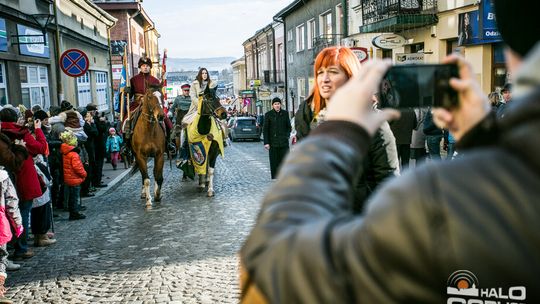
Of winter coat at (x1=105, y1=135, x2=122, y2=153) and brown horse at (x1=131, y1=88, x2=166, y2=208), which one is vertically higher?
brown horse at (x1=131, y1=88, x2=166, y2=208)

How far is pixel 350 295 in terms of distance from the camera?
2.55 ft

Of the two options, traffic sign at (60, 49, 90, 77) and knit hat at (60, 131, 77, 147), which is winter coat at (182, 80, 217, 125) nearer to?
knit hat at (60, 131, 77, 147)

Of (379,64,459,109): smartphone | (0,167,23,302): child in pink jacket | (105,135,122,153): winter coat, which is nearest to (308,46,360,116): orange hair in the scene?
(379,64,459,109): smartphone

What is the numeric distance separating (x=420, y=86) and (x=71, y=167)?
905cm

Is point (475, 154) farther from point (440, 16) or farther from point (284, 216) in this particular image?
point (440, 16)

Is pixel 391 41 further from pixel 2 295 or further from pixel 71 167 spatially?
pixel 2 295

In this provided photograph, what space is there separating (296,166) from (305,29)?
37222mm

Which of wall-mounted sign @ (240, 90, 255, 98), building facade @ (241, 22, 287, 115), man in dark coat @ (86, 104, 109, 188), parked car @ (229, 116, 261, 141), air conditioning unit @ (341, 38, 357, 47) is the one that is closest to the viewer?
man in dark coat @ (86, 104, 109, 188)

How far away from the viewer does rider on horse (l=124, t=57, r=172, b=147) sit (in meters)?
11.5

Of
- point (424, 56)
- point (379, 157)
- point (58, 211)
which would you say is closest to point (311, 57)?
point (424, 56)

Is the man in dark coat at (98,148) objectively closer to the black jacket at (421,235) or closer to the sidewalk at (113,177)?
the sidewalk at (113,177)

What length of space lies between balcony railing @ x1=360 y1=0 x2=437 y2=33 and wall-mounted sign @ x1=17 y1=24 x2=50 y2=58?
1068 cm

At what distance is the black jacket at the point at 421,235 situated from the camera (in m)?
0.68

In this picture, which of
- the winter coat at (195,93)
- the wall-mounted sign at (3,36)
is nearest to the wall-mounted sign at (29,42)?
the wall-mounted sign at (3,36)
